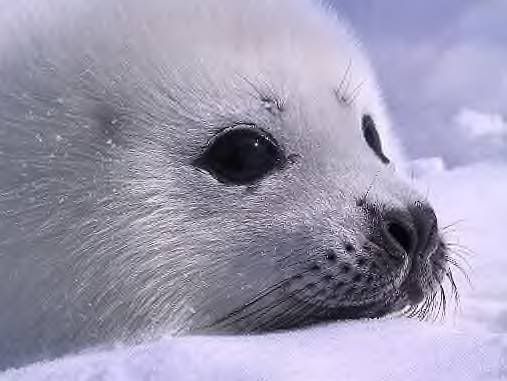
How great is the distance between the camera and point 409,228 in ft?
10.2

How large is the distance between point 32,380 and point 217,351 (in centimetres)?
49

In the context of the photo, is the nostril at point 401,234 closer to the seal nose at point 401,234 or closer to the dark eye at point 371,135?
the seal nose at point 401,234

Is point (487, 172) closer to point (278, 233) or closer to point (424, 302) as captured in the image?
point (424, 302)

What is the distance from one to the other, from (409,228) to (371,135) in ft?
3.47

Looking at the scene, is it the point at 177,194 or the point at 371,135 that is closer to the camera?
the point at 177,194

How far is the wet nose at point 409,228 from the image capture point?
311cm

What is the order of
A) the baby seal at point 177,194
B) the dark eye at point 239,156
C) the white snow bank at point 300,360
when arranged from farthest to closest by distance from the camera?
the dark eye at point 239,156 < the baby seal at point 177,194 < the white snow bank at point 300,360

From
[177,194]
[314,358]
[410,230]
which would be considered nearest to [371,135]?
[410,230]

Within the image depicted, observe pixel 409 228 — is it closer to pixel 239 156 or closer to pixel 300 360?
pixel 239 156

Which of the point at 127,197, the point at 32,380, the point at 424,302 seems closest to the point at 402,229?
the point at 424,302

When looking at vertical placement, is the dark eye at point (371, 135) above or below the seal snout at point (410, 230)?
above

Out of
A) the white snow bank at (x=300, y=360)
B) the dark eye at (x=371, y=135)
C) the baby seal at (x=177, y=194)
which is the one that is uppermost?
the dark eye at (x=371, y=135)

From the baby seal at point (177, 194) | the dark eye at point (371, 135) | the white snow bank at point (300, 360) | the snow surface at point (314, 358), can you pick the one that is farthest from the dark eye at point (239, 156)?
the dark eye at point (371, 135)

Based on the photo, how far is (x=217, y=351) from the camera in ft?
7.83
